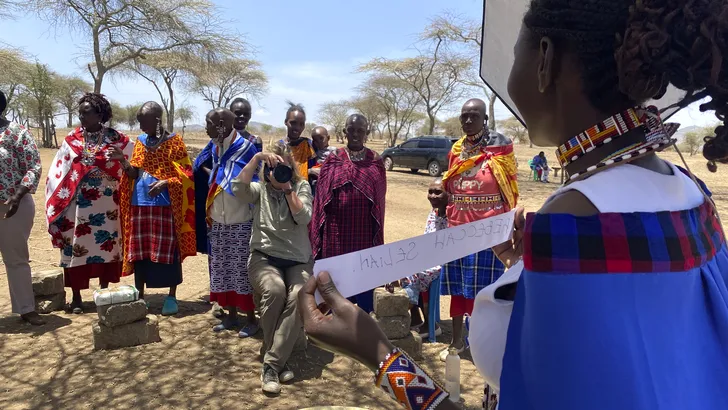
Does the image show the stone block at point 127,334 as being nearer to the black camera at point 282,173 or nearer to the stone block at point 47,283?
the stone block at point 47,283

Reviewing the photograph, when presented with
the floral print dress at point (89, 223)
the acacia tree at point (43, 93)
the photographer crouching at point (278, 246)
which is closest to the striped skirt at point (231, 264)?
the photographer crouching at point (278, 246)

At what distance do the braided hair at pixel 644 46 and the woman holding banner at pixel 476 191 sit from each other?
115 inches

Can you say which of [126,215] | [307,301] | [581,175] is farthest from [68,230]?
[581,175]

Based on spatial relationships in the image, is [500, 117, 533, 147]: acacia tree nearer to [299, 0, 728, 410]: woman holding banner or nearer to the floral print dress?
the floral print dress

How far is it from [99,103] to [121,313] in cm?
195

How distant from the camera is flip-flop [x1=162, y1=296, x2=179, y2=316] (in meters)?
4.62

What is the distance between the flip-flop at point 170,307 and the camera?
462 cm

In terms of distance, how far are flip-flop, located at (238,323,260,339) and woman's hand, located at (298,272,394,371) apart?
341cm

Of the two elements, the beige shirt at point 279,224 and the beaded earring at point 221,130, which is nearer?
the beige shirt at point 279,224

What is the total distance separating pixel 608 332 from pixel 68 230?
16.3 ft

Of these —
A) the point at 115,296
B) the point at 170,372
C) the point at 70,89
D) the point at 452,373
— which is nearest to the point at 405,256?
the point at 452,373

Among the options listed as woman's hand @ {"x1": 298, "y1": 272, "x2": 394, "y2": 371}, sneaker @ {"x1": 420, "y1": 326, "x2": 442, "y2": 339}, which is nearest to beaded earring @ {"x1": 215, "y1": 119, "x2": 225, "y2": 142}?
sneaker @ {"x1": 420, "y1": 326, "x2": 442, "y2": 339}

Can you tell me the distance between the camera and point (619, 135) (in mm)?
843

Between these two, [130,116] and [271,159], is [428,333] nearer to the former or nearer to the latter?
[271,159]
